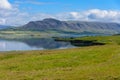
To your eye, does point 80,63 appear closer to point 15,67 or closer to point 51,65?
point 51,65

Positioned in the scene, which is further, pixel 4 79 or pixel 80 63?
pixel 80 63

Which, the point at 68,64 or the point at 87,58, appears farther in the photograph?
the point at 87,58

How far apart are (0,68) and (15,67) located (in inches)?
89.1

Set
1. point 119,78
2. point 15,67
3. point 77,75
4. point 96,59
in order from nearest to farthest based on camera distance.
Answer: point 119,78 → point 77,75 → point 15,67 → point 96,59

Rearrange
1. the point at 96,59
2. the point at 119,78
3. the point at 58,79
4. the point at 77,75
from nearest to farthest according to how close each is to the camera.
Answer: the point at 119,78 → the point at 58,79 → the point at 77,75 → the point at 96,59

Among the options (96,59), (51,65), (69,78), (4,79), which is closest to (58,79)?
(69,78)

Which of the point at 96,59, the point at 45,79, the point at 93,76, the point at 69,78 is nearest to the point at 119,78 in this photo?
the point at 93,76

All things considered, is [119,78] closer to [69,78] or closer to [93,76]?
[93,76]

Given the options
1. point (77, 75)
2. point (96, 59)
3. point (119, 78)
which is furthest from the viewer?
point (96, 59)

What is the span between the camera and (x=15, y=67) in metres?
42.7

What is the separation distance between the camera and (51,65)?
140 feet

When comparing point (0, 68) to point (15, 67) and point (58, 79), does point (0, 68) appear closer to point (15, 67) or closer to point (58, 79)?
point (15, 67)

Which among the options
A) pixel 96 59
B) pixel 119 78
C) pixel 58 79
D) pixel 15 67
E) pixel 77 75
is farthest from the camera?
pixel 96 59

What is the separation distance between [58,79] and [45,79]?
127 centimetres
